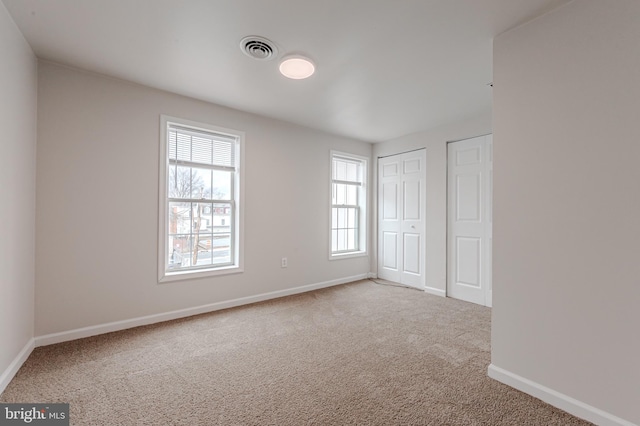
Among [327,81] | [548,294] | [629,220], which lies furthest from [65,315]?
[629,220]

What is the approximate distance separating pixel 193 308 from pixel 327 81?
9.45 feet

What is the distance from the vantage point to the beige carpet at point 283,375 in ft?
5.33

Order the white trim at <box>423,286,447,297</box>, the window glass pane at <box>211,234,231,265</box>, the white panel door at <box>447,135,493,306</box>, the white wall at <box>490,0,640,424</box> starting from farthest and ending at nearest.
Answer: the white trim at <box>423,286,447,297</box>, the white panel door at <box>447,135,493,306</box>, the window glass pane at <box>211,234,231,265</box>, the white wall at <box>490,0,640,424</box>

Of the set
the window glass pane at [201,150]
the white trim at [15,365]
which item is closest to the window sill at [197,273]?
the white trim at [15,365]

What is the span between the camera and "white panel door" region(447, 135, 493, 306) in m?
3.65

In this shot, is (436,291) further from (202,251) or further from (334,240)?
(202,251)

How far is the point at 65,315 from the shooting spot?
2.52 metres

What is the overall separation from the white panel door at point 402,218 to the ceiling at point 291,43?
1.47 m

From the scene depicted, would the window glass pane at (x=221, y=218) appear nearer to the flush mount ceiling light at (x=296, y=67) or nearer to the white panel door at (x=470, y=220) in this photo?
the flush mount ceiling light at (x=296, y=67)

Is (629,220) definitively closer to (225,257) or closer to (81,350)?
(225,257)

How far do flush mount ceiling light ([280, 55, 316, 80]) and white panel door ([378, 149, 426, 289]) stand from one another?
262 cm

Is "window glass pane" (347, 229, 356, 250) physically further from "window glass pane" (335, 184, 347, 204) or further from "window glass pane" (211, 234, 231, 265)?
"window glass pane" (211, 234, 231, 265)

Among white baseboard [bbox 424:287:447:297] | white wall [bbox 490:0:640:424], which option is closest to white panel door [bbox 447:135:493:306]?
white baseboard [bbox 424:287:447:297]

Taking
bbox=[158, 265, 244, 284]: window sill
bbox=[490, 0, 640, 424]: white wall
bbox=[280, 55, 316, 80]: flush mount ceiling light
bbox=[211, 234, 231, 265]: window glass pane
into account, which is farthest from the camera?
bbox=[211, 234, 231, 265]: window glass pane
